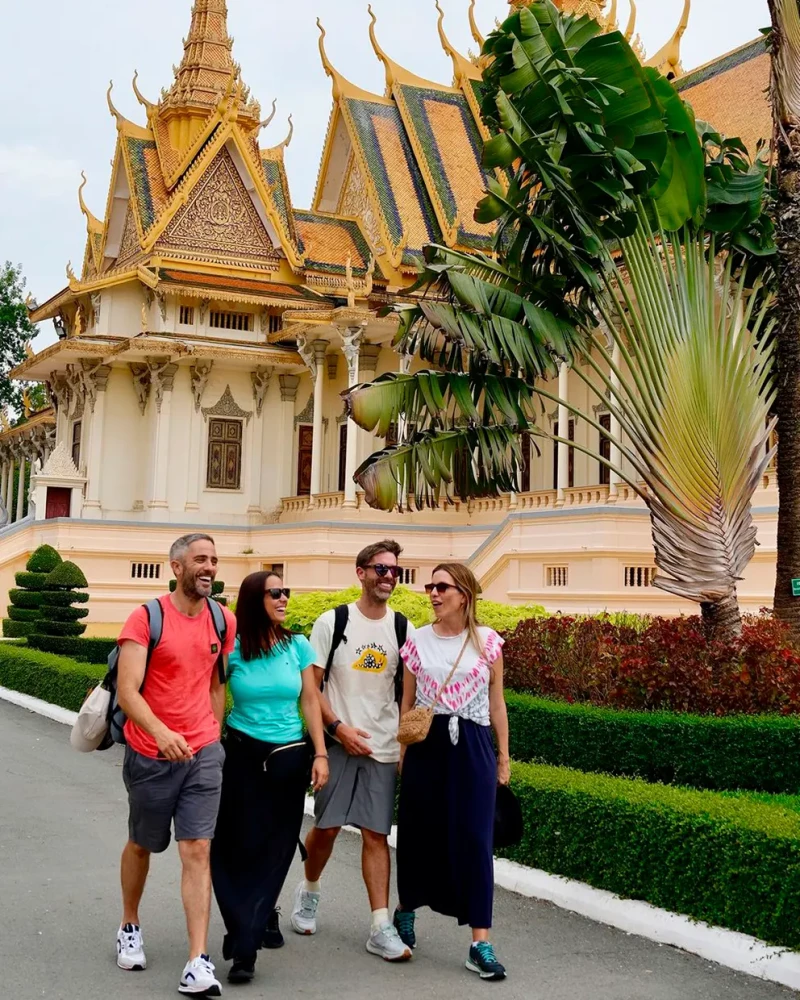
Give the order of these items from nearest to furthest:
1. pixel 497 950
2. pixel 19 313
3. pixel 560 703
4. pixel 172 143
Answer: pixel 497 950, pixel 560 703, pixel 172 143, pixel 19 313

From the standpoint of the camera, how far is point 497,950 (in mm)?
5168

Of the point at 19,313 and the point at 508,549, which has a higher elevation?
the point at 19,313

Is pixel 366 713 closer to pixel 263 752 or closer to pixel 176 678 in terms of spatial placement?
pixel 263 752

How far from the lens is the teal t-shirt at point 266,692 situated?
4934mm

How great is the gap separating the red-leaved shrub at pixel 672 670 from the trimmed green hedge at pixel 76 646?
26.8ft

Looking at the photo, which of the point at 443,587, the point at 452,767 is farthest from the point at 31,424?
the point at 452,767

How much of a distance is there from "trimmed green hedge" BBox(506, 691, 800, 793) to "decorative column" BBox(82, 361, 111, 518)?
21408 millimetres

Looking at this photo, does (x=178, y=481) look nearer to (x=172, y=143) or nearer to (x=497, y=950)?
(x=172, y=143)

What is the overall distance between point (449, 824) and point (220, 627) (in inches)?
46.2

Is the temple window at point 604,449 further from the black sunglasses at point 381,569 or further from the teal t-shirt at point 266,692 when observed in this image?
the teal t-shirt at point 266,692

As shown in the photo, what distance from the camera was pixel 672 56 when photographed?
26.8m

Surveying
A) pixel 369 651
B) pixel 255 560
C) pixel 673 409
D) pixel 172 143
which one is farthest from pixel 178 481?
pixel 369 651

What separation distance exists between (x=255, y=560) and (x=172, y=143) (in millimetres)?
11870

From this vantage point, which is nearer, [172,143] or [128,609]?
[128,609]
